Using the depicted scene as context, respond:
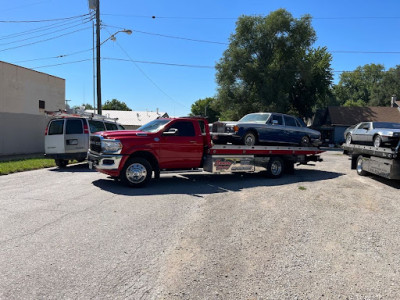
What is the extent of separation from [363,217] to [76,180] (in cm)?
802

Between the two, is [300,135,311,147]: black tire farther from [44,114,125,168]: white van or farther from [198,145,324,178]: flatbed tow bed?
[44,114,125,168]: white van

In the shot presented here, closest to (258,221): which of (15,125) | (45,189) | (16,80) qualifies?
(45,189)

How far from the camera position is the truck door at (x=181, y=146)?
936 cm

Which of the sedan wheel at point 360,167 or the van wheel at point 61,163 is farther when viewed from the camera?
the van wheel at point 61,163

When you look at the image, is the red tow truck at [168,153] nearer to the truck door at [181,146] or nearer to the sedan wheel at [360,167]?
the truck door at [181,146]

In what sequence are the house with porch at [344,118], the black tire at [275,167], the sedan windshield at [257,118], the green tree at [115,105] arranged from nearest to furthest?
the black tire at [275,167], the sedan windshield at [257,118], the house with porch at [344,118], the green tree at [115,105]

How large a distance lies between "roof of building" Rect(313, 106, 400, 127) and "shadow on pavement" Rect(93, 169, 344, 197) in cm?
3554

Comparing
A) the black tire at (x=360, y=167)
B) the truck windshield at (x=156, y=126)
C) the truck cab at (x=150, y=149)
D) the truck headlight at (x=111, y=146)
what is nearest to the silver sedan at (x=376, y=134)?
the black tire at (x=360, y=167)

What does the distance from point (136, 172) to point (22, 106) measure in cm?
1557

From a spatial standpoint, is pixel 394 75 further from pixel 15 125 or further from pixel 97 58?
pixel 15 125

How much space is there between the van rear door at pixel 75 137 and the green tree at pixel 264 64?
2972 centimetres

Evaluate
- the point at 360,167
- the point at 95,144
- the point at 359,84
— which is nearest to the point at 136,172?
the point at 95,144

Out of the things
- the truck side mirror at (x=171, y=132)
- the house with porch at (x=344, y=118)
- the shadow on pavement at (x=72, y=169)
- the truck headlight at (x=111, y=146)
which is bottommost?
the shadow on pavement at (x=72, y=169)

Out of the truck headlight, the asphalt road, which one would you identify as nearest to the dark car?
the asphalt road
